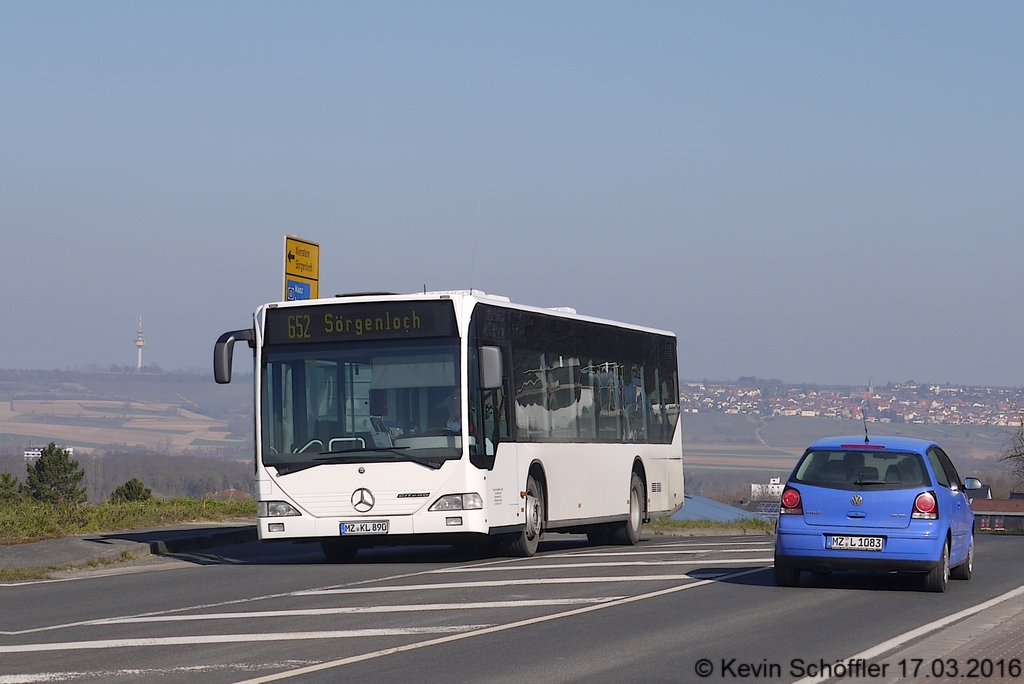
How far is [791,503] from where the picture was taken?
47.7ft

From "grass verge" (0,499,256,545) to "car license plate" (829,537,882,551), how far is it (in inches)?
462

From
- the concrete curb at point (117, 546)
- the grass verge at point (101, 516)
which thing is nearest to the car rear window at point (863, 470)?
the concrete curb at point (117, 546)

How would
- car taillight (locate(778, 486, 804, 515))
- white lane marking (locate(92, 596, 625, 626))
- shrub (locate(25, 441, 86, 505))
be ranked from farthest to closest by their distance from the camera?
shrub (locate(25, 441, 86, 505))
car taillight (locate(778, 486, 804, 515))
white lane marking (locate(92, 596, 625, 626))

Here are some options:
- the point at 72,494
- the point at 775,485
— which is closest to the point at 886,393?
the point at 775,485

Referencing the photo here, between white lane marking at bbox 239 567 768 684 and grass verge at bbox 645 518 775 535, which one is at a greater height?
white lane marking at bbox 239 567 768 684

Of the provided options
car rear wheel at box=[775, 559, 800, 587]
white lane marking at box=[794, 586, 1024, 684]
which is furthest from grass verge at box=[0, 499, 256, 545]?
white lane marking at box=[794, 586, 1024, 684]

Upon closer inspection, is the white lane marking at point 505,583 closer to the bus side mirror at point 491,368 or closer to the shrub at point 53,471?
the bus side mirror at point 491,368

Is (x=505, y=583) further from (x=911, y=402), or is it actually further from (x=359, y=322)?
(x=911, y=402)

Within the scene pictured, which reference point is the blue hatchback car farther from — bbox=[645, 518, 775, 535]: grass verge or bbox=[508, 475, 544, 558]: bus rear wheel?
bbox=[645, 518, 775, 535]: grass verge

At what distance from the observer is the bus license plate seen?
17438mm

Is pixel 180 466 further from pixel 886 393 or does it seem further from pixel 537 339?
pixel 537 339

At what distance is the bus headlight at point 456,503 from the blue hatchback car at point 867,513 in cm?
411

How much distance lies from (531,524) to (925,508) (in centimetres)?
668

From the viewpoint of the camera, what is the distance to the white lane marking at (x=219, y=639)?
34.7 feet
